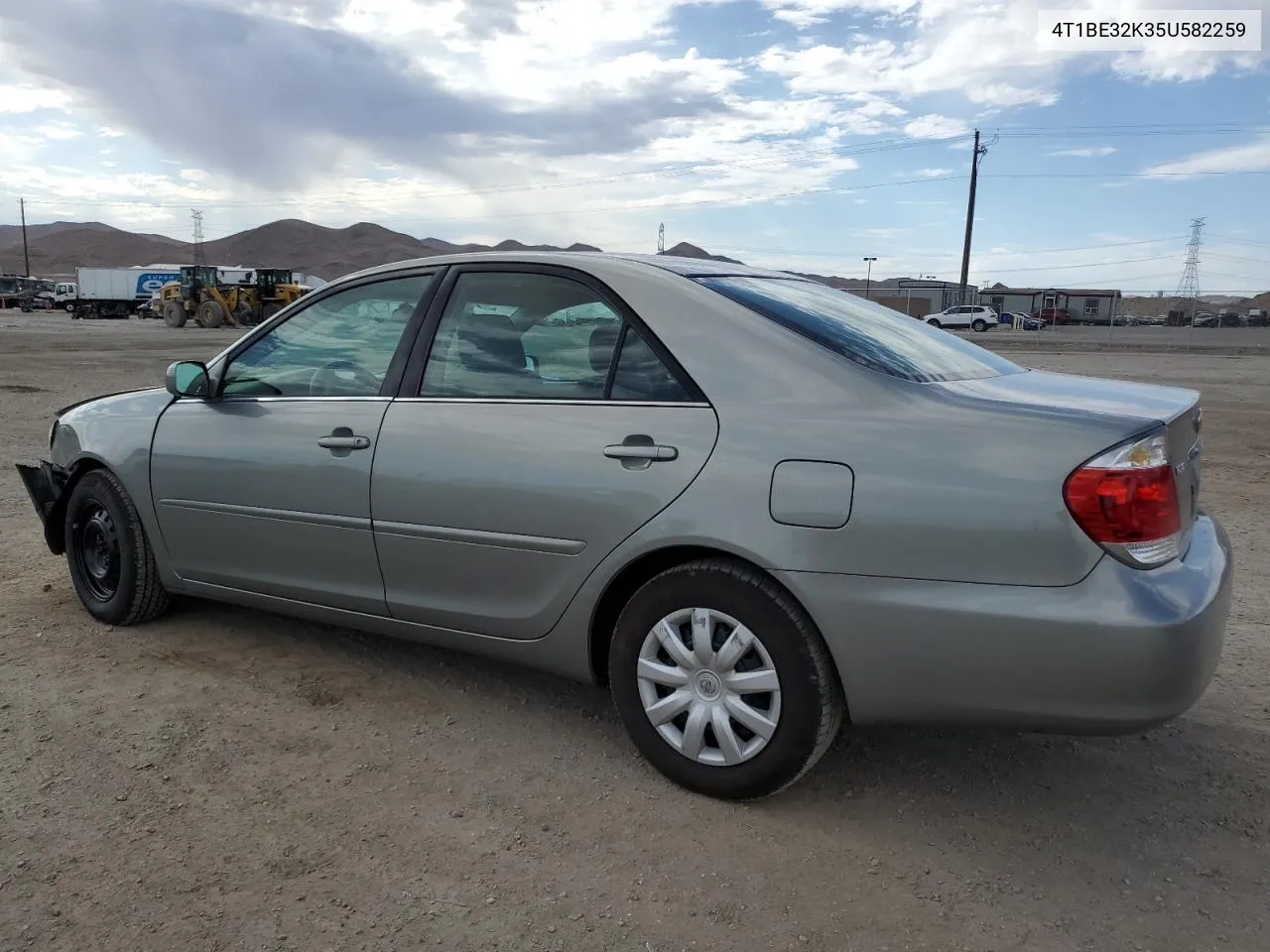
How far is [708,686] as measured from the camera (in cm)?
278

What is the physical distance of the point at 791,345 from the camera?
2.76 m

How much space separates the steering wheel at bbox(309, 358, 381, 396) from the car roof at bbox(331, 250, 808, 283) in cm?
33

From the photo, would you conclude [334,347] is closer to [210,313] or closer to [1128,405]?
[1128,405]

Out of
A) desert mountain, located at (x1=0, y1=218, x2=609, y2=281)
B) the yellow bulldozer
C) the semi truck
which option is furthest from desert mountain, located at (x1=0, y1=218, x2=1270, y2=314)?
the yellow bulldozer

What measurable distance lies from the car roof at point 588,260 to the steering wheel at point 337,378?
33cm

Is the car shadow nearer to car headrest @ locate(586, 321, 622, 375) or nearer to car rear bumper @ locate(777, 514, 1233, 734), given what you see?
car rear bumper @ locate(777, 514, 1233, 734)

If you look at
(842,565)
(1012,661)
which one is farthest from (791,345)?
(1012,661)

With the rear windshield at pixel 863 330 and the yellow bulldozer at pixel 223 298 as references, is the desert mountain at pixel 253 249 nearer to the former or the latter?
the yellow bulldozer at pixel 223 298

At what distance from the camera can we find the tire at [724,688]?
2.62 meters

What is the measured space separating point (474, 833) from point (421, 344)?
1640 millimetres

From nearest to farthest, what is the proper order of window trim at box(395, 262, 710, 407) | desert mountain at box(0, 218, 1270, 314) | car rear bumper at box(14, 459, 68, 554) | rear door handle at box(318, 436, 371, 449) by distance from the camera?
window trim at box(395, 262, 710, 407)
rear door handle at box(318, 436, 371, 449)
car rear bumper at box(14, 459, 68, 554)
desert mountain at box(0, 218, 1270, 314)

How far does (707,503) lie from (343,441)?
1.42 meters

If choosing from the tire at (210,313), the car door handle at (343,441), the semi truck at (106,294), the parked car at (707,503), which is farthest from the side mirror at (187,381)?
the semi truck at (106,294)

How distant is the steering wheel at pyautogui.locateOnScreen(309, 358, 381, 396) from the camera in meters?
3.50
